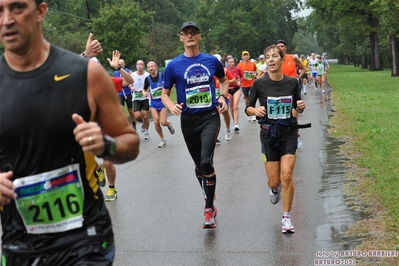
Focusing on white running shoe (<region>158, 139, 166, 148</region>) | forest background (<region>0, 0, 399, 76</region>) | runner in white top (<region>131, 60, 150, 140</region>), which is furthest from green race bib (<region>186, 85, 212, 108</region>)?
forest background (<region>0, 0, 399, 76</region>)

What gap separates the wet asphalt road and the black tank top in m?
3.14

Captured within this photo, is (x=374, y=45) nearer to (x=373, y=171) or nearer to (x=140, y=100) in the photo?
(x=140, y=100)

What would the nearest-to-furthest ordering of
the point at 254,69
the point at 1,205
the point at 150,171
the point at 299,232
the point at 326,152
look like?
1. the point at 1,205
2. the point at 299,232
3. the point at 150,171
4. the point at 326,152
5. the point at 254,69

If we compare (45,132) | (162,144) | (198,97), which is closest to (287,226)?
(198,97)

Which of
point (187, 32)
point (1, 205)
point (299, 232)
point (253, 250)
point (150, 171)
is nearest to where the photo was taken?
point (1, 205)

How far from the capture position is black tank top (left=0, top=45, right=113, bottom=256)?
10.0ft

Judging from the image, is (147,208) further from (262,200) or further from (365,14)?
(365,14)

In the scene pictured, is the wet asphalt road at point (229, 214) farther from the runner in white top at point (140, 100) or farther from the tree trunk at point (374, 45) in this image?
the tree trunk at point (374, 45)

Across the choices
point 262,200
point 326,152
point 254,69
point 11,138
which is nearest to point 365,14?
point 254,69

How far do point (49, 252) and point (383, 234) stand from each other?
4.18 meters

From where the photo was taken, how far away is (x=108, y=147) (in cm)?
293

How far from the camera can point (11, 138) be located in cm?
308

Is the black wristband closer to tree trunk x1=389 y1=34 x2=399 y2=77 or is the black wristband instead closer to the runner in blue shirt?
the runner in blue shirt

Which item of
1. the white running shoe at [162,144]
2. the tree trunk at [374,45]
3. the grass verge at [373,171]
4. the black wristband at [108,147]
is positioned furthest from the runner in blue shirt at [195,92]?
the tree trunk at [374,45]
